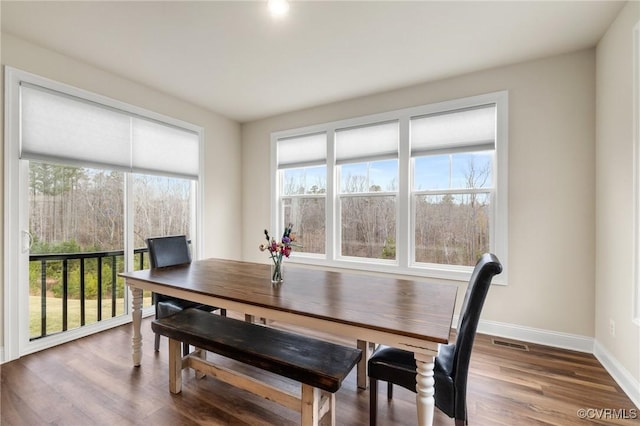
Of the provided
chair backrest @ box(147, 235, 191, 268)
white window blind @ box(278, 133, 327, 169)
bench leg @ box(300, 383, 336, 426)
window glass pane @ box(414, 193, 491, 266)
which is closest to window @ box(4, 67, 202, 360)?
chair backrest @ box(147, 235, 191, 268)


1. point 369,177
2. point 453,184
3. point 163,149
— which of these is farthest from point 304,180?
A: point 453,184

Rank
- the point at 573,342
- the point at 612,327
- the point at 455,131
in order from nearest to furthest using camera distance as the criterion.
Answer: the point at 612,327
the point at 573,342
the point at 455,131

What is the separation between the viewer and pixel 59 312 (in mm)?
2832

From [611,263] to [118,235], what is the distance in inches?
188

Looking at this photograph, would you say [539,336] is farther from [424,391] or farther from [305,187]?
[305,187]

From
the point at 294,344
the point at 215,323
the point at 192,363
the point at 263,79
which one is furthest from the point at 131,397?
the point at 263,79

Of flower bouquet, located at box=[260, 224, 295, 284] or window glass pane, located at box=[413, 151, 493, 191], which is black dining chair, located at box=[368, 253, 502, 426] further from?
window glass pane, located at box=[413, 151, 493, 191]

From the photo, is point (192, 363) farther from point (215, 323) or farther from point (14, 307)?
point (14, 307)

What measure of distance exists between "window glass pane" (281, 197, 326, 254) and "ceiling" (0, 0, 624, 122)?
1639 millimetres

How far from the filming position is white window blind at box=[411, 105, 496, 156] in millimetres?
2986

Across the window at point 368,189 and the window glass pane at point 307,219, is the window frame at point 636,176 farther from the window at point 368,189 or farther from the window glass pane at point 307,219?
the window glass pane at point 307,219

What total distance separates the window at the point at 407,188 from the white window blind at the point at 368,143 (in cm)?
1

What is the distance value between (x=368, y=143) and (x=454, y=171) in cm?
110

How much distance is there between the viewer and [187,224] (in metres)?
3.98
